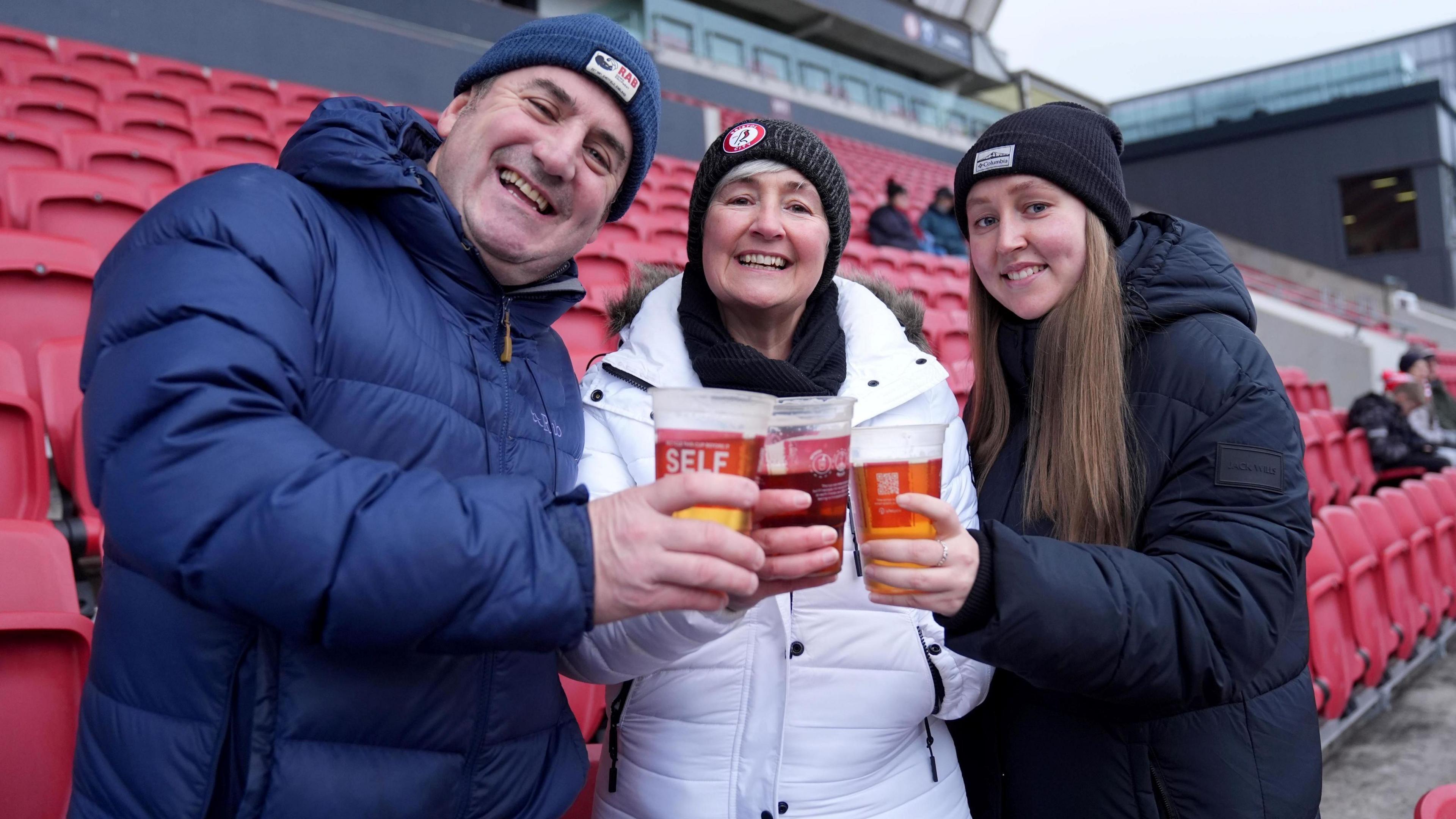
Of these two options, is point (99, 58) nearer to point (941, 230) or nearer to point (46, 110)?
point (46, 110)

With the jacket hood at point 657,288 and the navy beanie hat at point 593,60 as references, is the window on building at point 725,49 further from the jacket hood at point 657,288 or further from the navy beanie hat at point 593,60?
the navy beanie hat at point 593,60

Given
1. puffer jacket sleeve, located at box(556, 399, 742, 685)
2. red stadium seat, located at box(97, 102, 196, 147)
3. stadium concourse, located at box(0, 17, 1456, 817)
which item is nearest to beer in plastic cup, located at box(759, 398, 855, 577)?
puffer jacket sleeve, located at box(556, 399, 742, 685)

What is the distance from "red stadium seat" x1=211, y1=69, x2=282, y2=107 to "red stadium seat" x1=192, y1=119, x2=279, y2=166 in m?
1.44

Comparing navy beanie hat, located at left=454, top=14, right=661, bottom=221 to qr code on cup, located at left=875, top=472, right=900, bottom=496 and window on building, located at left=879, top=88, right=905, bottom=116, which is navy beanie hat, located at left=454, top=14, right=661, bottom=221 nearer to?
qr code on cup, located at left=875, top=472, right=900, bottom=496

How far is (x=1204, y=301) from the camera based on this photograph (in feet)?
4.42

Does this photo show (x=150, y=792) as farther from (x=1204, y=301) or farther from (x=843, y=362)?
(x=1204, y=301)

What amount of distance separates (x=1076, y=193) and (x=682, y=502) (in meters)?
1.13

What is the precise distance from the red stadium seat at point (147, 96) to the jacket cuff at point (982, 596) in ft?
22.4

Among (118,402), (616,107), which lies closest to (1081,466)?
(616,107)

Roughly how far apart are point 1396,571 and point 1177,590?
3530 millimetres

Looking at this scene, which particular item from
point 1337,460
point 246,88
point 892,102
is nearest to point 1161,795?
point 1337,460

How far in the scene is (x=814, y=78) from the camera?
16.3 meters

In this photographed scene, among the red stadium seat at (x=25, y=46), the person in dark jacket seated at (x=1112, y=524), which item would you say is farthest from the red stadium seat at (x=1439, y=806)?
the red stadium seat at (x=25, y=46)

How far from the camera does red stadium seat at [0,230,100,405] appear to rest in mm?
2486
